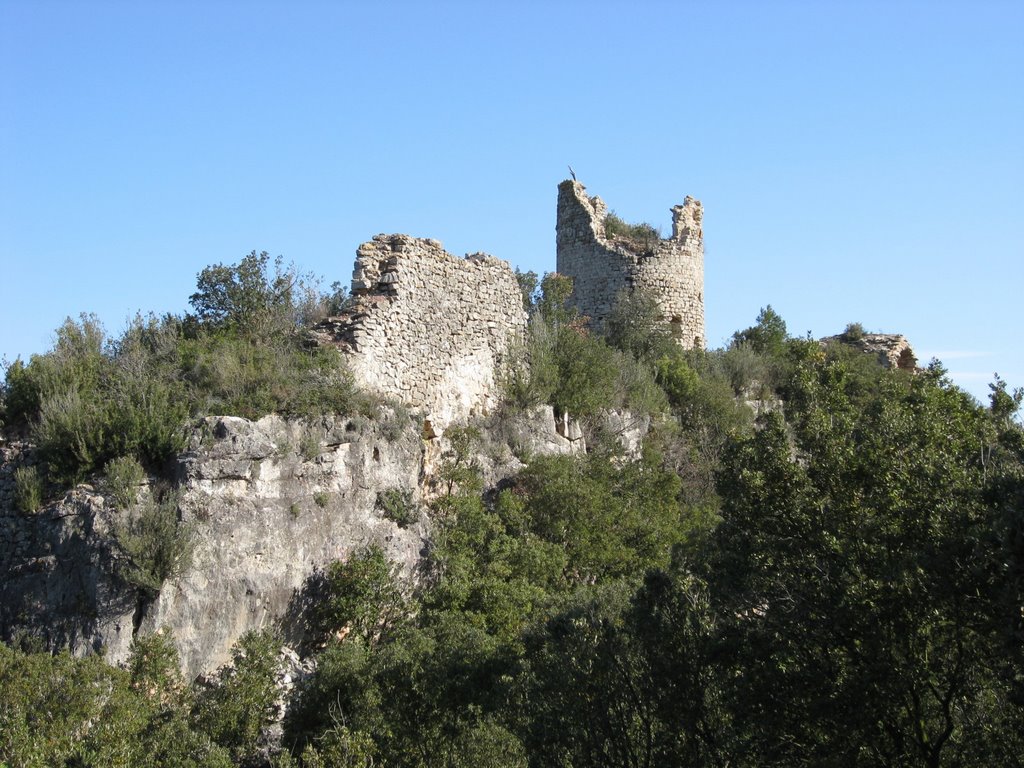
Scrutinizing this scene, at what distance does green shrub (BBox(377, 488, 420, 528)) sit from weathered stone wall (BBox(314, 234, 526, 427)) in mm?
1770

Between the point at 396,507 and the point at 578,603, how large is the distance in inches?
141

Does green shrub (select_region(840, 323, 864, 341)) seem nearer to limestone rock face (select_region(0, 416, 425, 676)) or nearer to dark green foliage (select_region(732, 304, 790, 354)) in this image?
dark green foliage (select_region(732, 304, 790, 354))

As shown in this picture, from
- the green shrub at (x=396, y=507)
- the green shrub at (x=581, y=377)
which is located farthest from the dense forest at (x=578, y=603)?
the green shrub at (x=581, y=377)

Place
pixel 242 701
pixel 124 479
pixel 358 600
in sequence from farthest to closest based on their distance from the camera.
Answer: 1. pixel 358 600
2. pixel 124 479
3. pixel 242 701

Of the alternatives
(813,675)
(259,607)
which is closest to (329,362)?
(259,607)

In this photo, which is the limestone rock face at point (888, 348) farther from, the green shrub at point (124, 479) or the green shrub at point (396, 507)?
the green shrub at point (124, 479)

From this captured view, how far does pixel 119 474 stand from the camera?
529 inches

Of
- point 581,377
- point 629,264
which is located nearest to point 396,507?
point 581,377

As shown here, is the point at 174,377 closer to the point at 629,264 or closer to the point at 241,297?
the point at 241,297

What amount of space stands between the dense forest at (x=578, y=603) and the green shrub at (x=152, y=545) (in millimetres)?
47

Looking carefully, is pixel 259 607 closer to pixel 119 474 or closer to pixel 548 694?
pixel 119 474

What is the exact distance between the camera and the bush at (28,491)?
13719mm

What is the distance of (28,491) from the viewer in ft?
45.1

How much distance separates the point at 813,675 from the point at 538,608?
5947 mm
